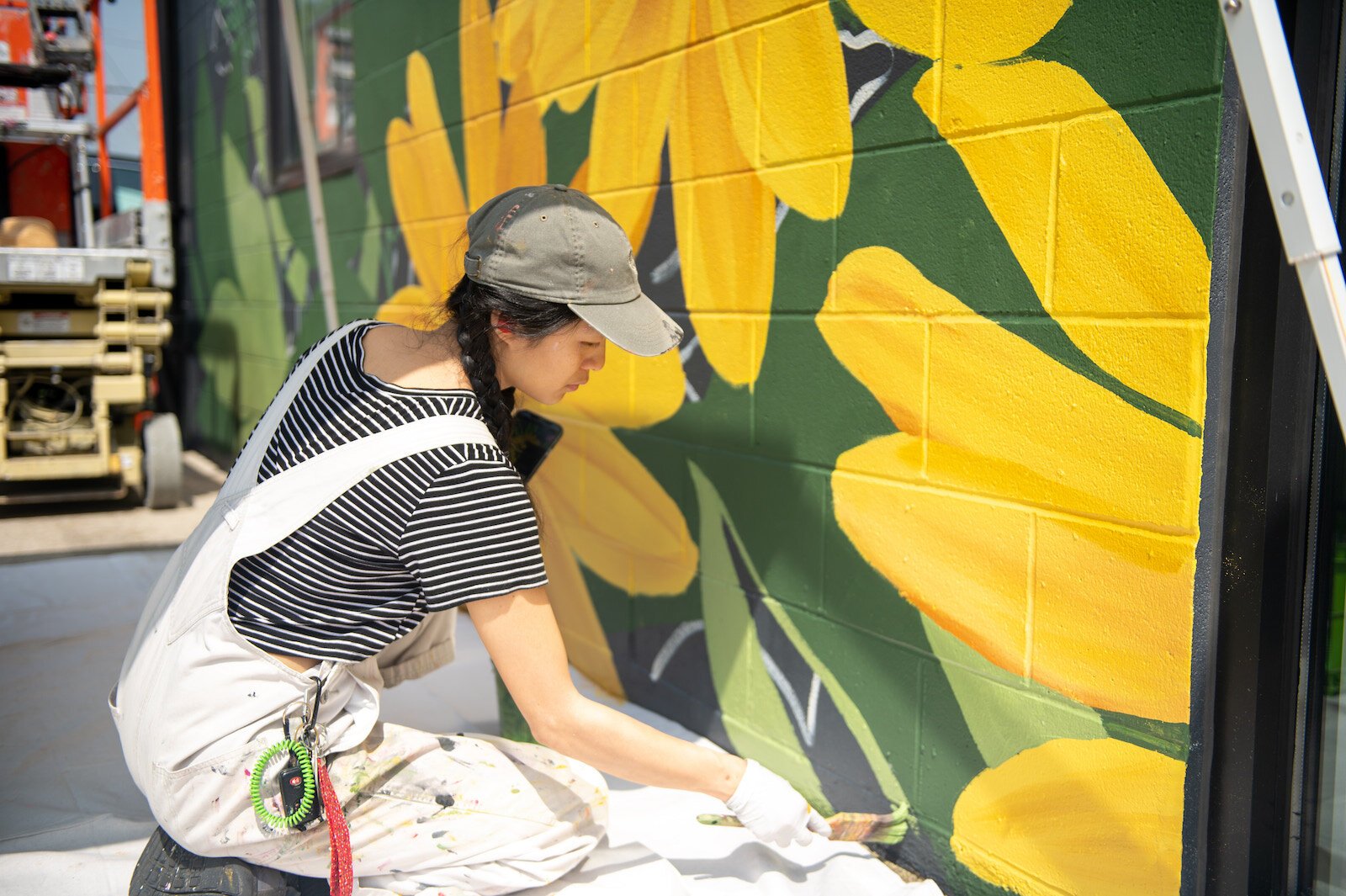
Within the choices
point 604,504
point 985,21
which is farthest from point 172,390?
point 985,21

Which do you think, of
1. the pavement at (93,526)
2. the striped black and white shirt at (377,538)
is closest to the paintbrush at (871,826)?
the striped black and white shirt at (377,538)

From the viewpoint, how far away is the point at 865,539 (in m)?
2.06

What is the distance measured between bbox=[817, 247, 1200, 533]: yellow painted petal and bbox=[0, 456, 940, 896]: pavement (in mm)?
802

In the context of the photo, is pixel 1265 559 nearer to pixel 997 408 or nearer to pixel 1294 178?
pixel 997 408

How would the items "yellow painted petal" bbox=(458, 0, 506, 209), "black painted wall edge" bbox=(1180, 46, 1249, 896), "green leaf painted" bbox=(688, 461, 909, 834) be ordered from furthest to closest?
"yellow painted petal" bbox=(458, 0, 506, 209)
"green leaf painted" bbox=(688, 461, 909, 834)
"black painted wall edge" bbox=(1180, 46, 1249, 896)

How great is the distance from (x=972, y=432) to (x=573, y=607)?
1.56 m

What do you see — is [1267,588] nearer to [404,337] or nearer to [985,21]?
[985,21]

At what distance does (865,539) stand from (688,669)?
731mm

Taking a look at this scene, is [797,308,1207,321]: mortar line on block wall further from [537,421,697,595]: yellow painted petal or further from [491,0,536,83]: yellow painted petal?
[491,0,536,83]: yellow painted petal

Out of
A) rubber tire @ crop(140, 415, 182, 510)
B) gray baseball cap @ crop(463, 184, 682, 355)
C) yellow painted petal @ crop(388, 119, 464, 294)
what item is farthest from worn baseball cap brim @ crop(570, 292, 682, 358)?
rubber tire @ crop(140, 415, 182, 510)

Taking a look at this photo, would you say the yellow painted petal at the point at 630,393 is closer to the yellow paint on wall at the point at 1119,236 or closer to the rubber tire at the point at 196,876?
the yellow paint on wall at the point at 1119,236

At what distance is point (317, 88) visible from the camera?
5117 millimetres

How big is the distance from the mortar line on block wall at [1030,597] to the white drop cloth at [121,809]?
19.3 inches

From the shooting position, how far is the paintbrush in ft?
6.48
